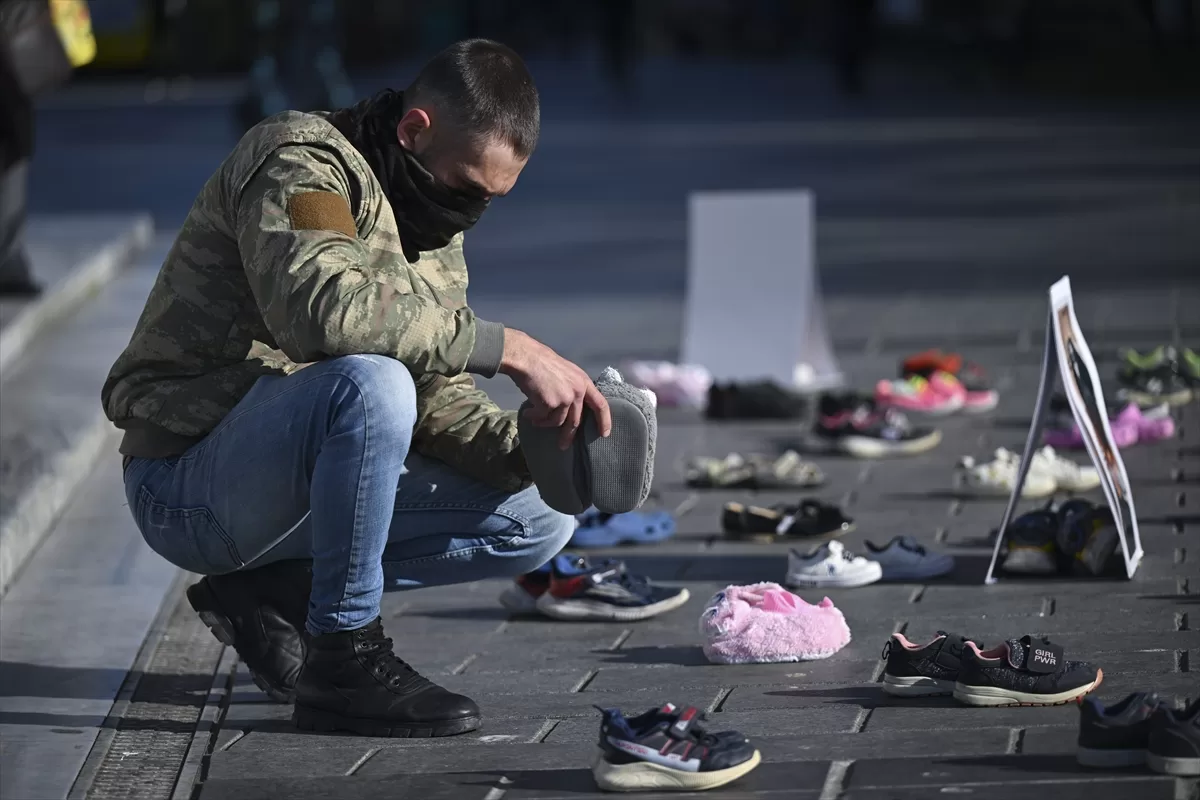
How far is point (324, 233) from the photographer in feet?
12.2

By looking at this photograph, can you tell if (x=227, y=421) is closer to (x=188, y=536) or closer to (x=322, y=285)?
(x=188, y=536)

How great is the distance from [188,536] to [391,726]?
0.58 metres

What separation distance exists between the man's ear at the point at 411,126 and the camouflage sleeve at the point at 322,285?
0.55 ft

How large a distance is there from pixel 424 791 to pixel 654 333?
5.93m

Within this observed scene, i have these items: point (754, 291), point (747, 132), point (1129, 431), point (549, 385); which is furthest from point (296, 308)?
point (747, 132)

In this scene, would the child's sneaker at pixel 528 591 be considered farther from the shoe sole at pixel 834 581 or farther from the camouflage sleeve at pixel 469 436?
the camouflage sleeve at pixel 469 436

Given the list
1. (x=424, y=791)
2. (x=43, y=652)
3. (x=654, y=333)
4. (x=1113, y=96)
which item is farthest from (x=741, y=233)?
(x=1113, y=96)

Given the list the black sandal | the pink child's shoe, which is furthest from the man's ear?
the pink child's shoe

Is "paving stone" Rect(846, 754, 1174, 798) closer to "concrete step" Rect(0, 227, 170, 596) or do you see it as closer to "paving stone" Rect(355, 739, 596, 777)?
"paving stone" Rect(355, 739, 596, 777)

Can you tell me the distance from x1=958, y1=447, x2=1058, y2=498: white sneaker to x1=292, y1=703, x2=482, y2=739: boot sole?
2568 mm

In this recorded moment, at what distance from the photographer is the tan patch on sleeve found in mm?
3730

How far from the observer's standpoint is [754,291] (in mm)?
8297

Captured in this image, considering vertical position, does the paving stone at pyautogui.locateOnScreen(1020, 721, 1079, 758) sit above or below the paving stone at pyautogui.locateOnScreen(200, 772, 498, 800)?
above

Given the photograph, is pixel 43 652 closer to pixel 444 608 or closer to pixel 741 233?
pixel 444 608
